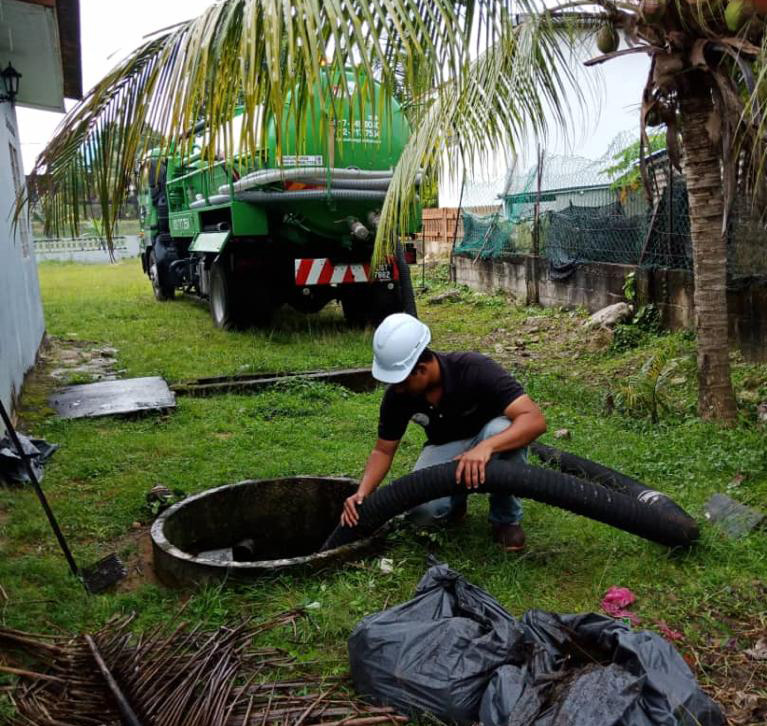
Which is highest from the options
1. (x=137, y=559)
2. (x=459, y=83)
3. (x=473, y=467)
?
(x=459, y=83)

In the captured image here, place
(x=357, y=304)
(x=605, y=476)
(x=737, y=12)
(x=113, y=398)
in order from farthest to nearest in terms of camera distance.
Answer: (x=357, y=304) < (x=113, y=398) < (x=737, y=12) < (x=605, y=476)

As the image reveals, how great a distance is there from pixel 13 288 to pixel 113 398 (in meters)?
1.35

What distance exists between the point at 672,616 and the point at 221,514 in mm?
2291

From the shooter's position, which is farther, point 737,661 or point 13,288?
point 13,288

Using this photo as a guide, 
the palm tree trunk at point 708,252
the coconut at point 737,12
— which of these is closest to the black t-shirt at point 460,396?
the palm tree trunk at point 708,252

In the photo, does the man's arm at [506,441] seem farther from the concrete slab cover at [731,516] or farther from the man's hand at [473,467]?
the concrete slab cover at [731,516]

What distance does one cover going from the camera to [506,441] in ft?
10.8

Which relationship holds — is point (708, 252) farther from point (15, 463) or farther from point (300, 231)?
point (300, 231)

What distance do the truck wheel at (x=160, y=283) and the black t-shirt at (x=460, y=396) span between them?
11137 mm

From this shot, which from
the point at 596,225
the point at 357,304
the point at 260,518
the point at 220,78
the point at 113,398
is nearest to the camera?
the point at 220,78

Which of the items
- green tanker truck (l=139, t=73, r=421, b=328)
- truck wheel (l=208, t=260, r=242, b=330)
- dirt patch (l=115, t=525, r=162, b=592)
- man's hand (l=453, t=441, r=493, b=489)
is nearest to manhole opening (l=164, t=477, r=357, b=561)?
dirt patch (l=115, t=525, r=162, b=592)

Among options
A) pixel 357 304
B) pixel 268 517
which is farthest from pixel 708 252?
pixel 357 304

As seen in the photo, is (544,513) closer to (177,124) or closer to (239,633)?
(239,633)

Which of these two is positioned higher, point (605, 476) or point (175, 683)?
point (605, 476)
